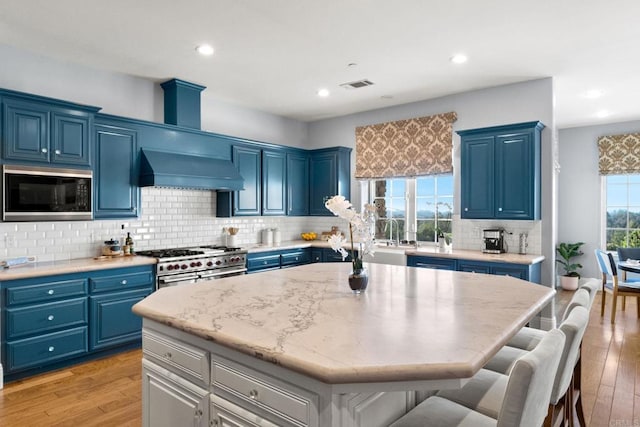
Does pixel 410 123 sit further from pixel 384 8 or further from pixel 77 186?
pixel 77 186

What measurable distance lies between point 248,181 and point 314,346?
14.8ft

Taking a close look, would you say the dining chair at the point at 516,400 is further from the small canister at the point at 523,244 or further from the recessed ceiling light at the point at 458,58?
Answer: the small canister at the point at 523,244

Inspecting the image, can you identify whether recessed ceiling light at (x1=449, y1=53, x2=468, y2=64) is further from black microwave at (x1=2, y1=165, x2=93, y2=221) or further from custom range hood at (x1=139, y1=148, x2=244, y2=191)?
black microwave at (x1=2, y1=165, x2=93, y2=221)

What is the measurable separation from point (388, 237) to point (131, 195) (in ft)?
12.2

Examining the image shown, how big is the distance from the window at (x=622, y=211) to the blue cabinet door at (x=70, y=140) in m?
8.00

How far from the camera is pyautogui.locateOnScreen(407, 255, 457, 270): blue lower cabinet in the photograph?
482 cm

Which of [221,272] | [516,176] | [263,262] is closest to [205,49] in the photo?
[221,272]

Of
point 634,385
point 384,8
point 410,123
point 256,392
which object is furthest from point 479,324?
point 410,123

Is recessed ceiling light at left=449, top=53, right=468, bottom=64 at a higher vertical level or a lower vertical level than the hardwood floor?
higher

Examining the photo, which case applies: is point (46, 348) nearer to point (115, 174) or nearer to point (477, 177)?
point (115, 174)

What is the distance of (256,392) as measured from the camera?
145cm

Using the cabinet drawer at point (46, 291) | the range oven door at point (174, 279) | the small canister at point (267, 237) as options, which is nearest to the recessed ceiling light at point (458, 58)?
the small canister at point (267, 237)

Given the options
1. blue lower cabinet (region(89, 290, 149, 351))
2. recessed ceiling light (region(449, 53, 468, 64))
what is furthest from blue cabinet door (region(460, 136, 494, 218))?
blue lower cabinet (region(89, 290, 149, 351))

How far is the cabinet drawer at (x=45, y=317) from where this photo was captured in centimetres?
335
